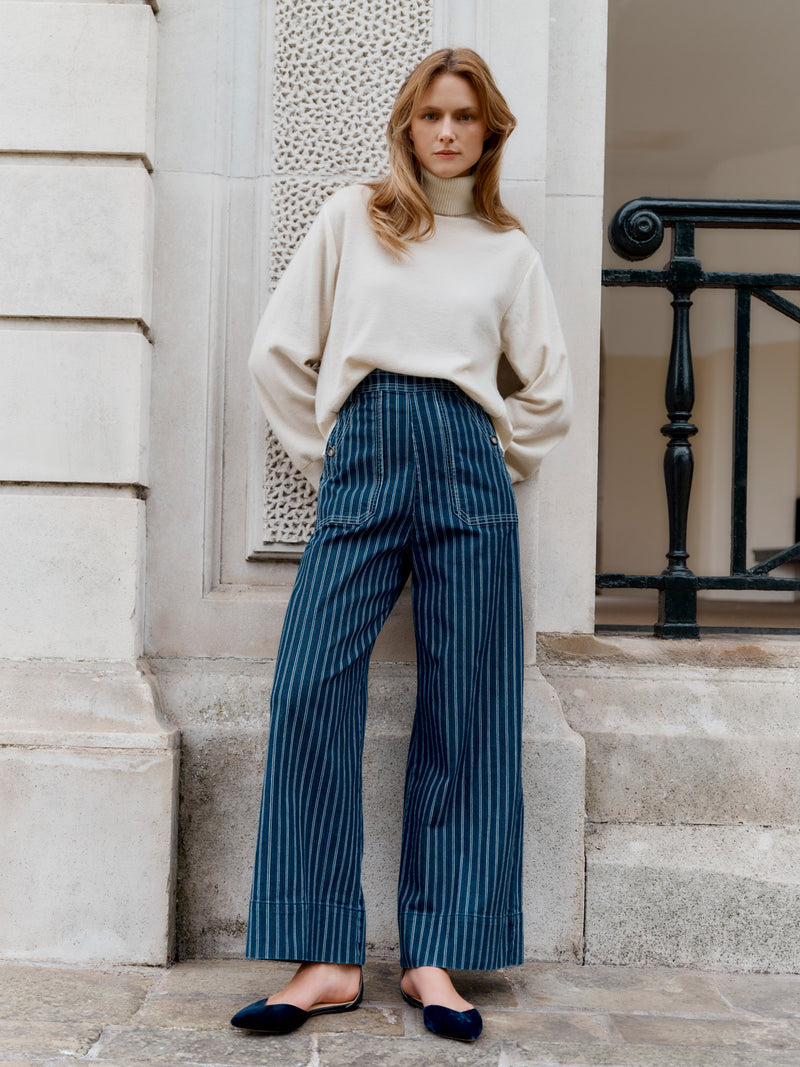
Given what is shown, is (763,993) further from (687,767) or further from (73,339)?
(73,339)

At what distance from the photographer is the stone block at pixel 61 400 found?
254 cm

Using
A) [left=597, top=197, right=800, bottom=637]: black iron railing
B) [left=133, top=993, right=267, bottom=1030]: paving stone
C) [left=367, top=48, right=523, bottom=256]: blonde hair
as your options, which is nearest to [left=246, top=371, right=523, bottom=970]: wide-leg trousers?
[left=133, top=993, right=267, bottom=1030]: paving stone

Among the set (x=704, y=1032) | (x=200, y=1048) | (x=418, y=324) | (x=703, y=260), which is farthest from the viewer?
(x=703, y=260)

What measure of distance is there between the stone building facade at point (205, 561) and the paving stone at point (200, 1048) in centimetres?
43

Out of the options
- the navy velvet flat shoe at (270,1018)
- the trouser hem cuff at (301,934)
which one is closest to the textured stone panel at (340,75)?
the trouser hem cuff at (301,934)

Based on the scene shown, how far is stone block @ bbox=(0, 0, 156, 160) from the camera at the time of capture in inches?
100

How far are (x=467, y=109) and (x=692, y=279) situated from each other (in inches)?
40.2

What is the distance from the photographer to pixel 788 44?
6758 mm

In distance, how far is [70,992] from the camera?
2176 mm

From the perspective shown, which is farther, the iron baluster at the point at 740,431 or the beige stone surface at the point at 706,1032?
the iron baluster at the point at 740,431

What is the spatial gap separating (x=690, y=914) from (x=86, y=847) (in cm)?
143

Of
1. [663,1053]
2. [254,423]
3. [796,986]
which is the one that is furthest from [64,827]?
[796,986]

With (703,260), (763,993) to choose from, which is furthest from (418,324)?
(703,260)

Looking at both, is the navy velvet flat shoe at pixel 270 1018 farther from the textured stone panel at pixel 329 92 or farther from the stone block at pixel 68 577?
the textured stone panel at pixel 329 92
